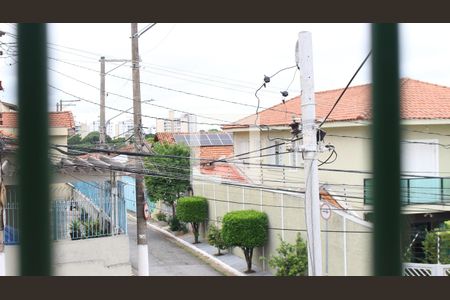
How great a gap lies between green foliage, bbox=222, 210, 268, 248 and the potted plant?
416 centimetres

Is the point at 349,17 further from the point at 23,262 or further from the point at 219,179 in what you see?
the point at 219,179

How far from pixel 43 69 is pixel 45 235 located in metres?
0.17

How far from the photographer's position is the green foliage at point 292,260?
26.9 ft

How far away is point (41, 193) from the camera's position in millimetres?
525

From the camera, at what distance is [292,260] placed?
8.34m

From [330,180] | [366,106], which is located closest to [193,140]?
[330,180]

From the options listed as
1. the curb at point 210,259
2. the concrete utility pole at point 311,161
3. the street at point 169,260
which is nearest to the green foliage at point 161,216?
the curb at point 210,259

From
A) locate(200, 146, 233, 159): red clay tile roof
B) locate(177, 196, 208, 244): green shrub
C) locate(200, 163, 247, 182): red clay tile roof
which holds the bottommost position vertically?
locate(177, 196, 208, 244): green shrub

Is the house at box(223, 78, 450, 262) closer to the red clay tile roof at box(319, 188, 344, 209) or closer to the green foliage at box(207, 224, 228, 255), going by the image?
the red clay tile roof at box(319, 188, 344, 209)

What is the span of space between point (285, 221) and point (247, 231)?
80cm

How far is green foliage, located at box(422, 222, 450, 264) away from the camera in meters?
6.07

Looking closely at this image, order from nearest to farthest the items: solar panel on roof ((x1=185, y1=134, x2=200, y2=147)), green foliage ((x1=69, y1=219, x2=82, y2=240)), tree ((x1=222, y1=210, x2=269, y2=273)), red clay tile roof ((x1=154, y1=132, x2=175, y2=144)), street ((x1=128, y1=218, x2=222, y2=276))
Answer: green foliage ((x1=69, y1=219, x2=82, y2=240))
tree ((x1=222, y1=210, x2=269, y2=273))
street ((x1=128, y1=218, x2=222, y2=276))
solar panel on roof ((x1=185, y1=134, x2=200, y2=147))
red clay tile roof ((x1=154, y1=132, x2=175, y2=144))

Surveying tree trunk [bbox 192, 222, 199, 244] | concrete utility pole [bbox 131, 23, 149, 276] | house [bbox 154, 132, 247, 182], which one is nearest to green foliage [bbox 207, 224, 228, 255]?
tree trunk [bbox 192, 222, 199, 244]

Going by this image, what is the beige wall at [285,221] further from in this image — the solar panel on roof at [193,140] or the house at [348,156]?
the solar panel on roof at [193,140]
